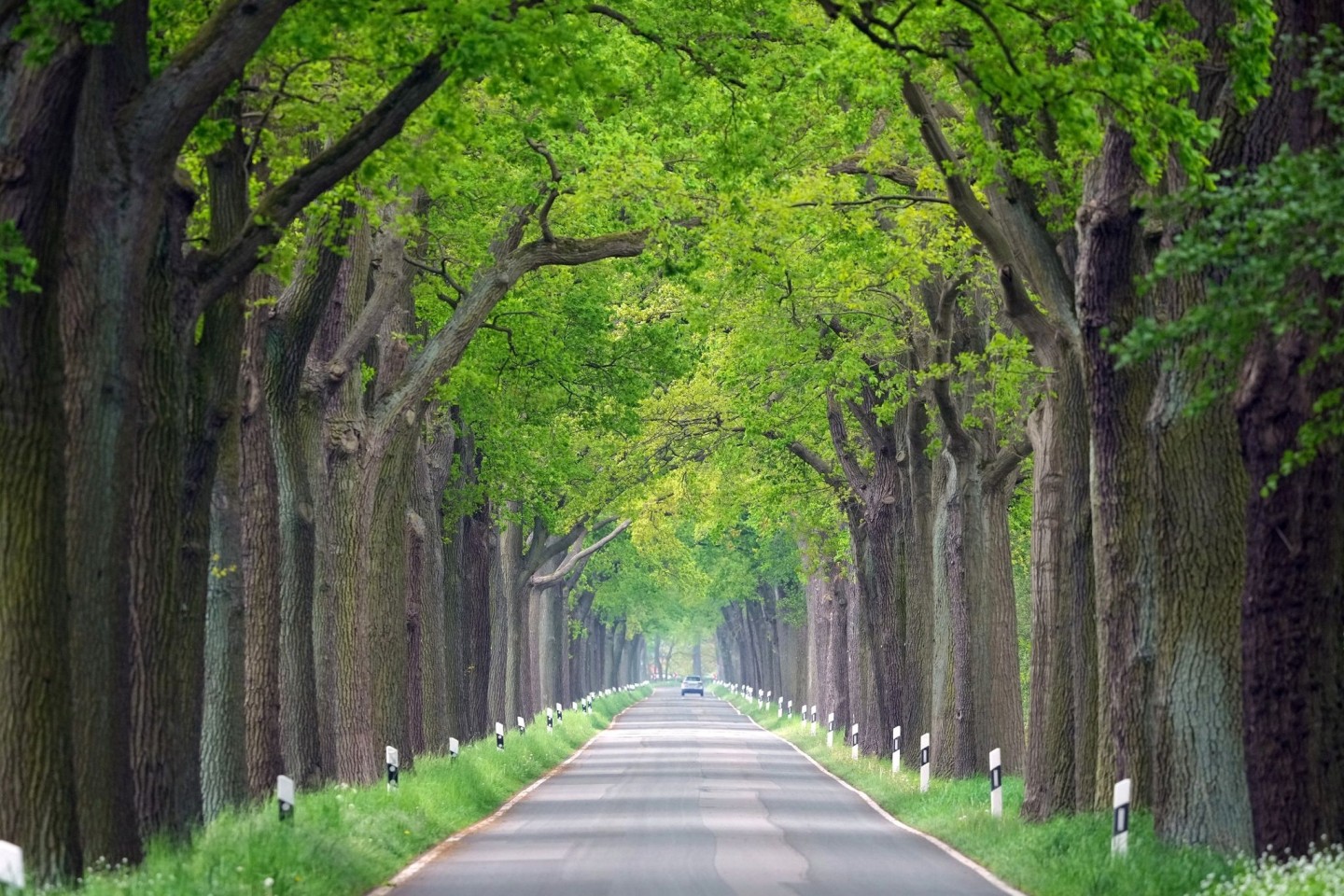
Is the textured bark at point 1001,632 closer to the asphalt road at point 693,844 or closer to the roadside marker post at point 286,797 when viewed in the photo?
the asphalt road at point 693,844

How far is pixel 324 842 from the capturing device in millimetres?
17359

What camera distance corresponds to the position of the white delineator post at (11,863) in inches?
456

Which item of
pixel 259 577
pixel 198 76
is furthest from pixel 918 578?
pixel 198 76

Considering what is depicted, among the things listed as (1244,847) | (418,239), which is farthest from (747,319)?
(1244,847)

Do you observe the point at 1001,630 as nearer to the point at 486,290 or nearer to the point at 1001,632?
the point at 1001,632

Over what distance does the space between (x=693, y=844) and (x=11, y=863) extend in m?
11.8

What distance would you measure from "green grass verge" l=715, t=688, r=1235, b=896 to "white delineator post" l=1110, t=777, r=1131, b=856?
0.33ft

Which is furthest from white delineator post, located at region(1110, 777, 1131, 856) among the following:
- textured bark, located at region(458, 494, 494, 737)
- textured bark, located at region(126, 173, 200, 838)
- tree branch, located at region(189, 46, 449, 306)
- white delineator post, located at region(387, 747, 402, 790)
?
textured bark, located at region(458, 494, 494, 737)

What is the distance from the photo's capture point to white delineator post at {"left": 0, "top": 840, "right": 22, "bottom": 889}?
11.6 metres

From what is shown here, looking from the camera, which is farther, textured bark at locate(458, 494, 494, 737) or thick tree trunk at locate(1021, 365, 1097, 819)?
textured bark at locate(458, 494, 494, 737)

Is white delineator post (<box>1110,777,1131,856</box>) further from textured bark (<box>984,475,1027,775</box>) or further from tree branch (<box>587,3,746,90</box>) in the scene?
textured bark (<box>984,475,1027,775</box>)

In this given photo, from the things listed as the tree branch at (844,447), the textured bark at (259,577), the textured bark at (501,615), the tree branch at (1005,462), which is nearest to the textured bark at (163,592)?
the textured bark at (259,577)

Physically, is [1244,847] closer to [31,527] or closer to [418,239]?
[31,527]

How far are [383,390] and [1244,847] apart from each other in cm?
1300
